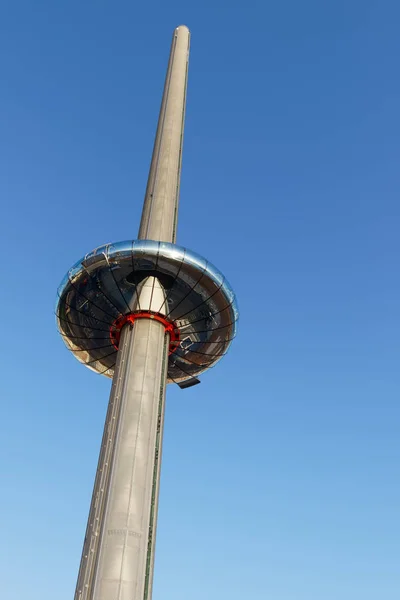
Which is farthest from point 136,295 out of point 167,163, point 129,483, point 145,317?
point 167,163

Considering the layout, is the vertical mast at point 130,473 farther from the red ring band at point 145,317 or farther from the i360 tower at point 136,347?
the red ring band at point 145,317

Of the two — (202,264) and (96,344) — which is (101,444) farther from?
(202,264)

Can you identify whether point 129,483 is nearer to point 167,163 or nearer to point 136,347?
point 136,347

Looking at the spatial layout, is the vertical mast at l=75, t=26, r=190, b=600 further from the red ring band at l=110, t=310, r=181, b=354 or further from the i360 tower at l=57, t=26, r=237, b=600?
the red ring band at l=110, t=310, r=181, b=354

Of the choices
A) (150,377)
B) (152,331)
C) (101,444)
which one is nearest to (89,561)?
(101,444)

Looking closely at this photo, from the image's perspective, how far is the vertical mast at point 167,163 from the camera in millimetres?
35656

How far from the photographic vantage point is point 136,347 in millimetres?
27547

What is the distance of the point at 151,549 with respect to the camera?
2275cm

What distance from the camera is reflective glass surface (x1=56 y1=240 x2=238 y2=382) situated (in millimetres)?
27953

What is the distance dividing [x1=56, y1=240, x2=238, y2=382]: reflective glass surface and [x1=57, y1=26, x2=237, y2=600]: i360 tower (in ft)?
0.18

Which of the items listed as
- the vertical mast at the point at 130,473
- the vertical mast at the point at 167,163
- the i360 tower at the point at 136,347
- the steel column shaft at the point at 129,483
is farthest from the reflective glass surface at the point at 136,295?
the vertical mast at the point at 167,163

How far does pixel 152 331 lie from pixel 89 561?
10879 mm

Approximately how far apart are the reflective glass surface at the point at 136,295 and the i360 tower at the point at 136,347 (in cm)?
5

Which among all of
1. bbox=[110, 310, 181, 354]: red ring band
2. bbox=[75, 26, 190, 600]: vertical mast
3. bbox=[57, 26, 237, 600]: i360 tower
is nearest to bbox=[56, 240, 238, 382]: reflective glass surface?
bbox=[57, 26, 237, 600]: i360 tower
